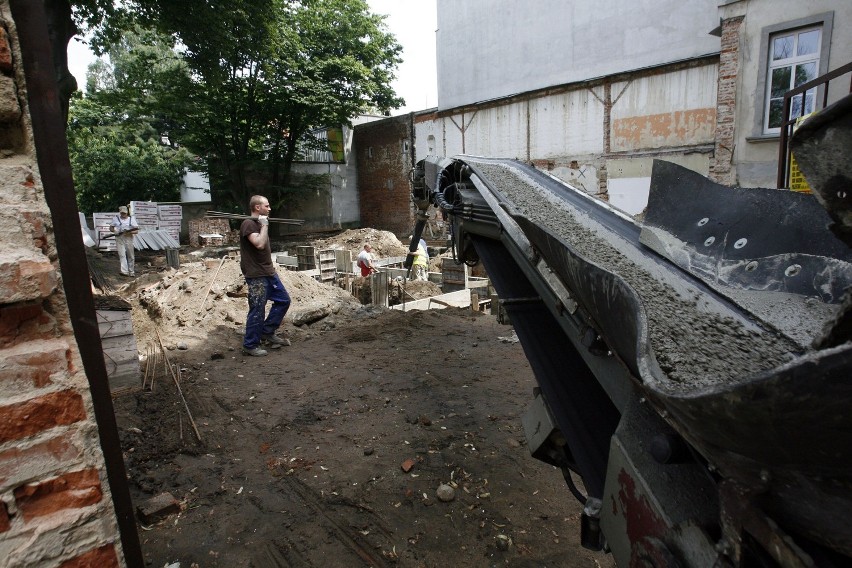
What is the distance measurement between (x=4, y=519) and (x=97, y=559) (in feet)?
0.70

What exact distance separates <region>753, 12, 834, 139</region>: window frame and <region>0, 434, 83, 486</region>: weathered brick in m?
11.0

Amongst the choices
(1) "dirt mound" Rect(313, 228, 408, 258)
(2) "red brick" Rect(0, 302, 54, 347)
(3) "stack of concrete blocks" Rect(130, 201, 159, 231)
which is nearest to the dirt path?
(2) "red brick" Rect(0, 302, 54, 347)

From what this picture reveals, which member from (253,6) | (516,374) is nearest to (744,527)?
(516,374)

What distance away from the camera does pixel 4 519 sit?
986 millimetres

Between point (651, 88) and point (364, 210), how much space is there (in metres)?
14.2

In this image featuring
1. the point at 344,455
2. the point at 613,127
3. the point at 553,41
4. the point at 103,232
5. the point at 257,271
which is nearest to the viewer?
the point at 344,455

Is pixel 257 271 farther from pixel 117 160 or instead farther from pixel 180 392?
pixel 117 160

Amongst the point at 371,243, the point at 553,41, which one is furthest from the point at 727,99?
the point at 371,243

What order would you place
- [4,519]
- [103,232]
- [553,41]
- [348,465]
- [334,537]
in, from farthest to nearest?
[553,41] < [103,232] < [348,465] < [334,537] < [4,519]

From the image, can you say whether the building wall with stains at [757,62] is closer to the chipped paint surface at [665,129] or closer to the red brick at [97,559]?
the chipped paint surface at [665,129]

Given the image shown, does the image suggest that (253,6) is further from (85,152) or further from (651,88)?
(85,152)

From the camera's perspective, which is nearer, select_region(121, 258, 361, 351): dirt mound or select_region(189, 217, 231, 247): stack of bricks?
select_region(121, 258, 361, 351): dirt mound

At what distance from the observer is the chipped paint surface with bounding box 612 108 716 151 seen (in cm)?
1264

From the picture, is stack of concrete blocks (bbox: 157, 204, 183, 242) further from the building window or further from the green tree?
the building window
